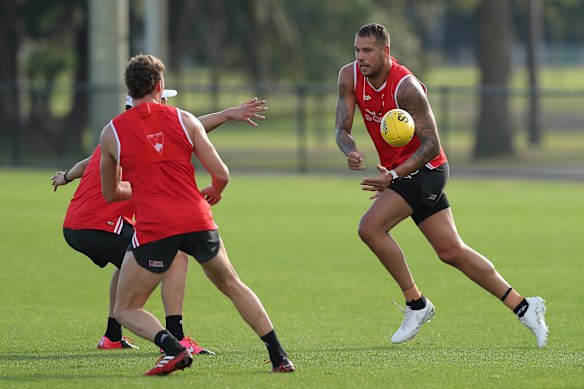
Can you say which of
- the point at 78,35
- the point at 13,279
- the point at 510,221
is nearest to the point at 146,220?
the point at 13,279

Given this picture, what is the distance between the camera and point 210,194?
7367mm

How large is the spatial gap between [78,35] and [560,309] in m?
25.5

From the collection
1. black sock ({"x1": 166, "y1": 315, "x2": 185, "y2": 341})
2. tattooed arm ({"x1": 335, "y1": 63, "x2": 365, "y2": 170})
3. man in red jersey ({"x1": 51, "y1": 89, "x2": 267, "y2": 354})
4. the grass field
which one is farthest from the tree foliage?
black sock ({"x1": 166, "y1": 315, "x2": 185, "y2": 341})

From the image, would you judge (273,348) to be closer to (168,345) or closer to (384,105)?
(168,345)

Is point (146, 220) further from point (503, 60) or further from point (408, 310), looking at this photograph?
point (503, 60)

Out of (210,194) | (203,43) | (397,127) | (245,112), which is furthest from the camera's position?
(203,43)

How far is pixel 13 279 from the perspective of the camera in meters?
12.7

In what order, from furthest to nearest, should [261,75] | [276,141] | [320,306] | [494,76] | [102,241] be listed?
A: 1. [276,141]
2. [261,75]
3. [494,76]
4. [320,306]
5. [102,241]

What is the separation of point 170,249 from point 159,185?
1.30 feet

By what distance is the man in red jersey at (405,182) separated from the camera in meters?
8.72

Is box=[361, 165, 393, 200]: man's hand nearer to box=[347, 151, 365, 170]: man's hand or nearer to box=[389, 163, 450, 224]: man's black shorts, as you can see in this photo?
box=[347, 151, 365, 170]: man's hand

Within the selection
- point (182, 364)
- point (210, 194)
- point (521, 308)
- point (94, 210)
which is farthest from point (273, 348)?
point (521, 308)

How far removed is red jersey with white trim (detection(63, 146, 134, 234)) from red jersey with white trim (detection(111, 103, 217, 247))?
1528mm

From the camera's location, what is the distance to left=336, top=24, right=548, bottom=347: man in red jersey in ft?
28.6
